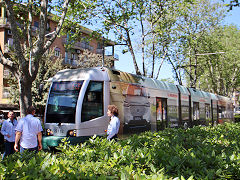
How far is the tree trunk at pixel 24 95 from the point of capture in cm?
1053

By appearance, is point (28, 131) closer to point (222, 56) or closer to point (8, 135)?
point (8, 135)

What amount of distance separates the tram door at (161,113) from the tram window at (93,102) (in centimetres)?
441

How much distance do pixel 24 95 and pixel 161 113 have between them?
6.47 metres

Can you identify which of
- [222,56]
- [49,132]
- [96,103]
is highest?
[222,56]

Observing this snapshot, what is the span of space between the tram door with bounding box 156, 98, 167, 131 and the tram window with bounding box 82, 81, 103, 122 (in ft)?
14.5

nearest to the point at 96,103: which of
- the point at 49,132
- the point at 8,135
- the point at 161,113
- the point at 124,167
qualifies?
the point at 49,132

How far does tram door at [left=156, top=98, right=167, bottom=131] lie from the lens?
42.3ft

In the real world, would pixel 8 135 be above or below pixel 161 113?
below

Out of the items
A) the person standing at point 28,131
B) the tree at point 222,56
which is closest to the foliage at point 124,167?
the person standing at point 28,131

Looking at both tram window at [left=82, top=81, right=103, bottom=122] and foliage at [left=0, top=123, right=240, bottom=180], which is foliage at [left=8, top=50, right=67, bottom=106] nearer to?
tram window at [left=82, top=81, right=103, bottom=122]

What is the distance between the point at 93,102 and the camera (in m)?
9.05

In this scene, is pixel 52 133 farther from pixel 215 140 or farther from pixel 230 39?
pixel 230 39

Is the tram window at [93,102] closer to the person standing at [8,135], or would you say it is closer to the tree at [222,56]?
the person standing at [8,135]

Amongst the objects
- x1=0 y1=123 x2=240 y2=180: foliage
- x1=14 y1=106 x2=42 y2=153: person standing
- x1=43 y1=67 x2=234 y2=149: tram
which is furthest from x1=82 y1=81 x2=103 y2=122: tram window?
x1=0 y1=123 x2=240 y2=180: foliage
